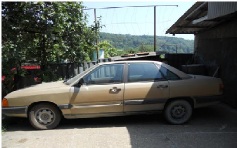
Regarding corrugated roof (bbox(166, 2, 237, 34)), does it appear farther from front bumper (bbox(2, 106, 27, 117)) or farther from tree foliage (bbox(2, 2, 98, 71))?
front bumper (bbox(2, 106, 27, 117))

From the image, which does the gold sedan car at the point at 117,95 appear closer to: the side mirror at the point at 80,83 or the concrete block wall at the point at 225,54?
the side mirror at the point at 80,83

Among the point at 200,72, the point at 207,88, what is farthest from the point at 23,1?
the point at 200,72

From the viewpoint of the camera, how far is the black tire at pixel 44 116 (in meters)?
5.87

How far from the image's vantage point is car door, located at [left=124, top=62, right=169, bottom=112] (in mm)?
5965

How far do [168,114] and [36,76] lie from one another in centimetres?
465

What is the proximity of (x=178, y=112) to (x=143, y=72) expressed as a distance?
1.25 metres

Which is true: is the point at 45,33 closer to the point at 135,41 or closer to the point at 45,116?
the point at 45,116

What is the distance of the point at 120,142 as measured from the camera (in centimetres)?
506

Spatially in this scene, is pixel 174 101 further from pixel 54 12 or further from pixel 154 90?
pixel 54 12

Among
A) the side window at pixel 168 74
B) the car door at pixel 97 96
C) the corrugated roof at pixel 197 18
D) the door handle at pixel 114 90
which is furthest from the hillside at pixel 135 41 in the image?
the door handle at pixel 114 90

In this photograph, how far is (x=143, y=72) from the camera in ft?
20.2

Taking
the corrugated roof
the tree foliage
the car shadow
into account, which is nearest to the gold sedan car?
the car shadow

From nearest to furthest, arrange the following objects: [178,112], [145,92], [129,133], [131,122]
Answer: [129,133]
[145,92]
[178,112]
[131,122]

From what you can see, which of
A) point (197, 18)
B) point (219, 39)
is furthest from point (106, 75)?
point (197, 18)
